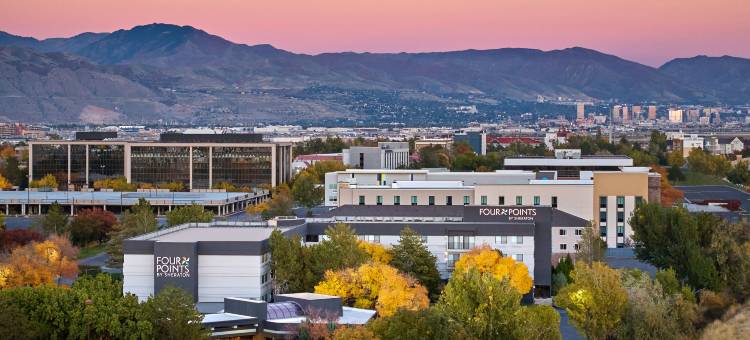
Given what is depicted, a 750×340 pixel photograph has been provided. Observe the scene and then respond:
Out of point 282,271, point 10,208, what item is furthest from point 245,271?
point 10,208

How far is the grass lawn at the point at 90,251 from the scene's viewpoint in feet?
204

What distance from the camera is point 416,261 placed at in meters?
46.7

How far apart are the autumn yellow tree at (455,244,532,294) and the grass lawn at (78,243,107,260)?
21.1 metres

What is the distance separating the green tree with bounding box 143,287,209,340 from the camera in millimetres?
34250

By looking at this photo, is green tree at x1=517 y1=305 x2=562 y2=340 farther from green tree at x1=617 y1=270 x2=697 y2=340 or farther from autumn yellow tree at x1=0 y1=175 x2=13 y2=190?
autumn yellow tree at x1=0 y1=175 x2=13 y2=190

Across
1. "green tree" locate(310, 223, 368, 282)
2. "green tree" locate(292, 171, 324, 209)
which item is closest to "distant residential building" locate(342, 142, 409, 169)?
"green tree" locate(292, 171, 324, 209)

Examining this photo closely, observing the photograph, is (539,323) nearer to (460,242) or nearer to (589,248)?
(460,242)

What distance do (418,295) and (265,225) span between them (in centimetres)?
1165

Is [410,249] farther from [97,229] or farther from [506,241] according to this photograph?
[97,229]

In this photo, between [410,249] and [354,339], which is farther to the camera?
[410,249]

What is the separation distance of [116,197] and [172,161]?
1555cm

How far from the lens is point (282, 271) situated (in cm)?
4328

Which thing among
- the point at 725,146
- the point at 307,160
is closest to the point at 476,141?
the point at 725,146

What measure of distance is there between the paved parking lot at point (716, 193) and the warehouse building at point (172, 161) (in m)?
29.6
